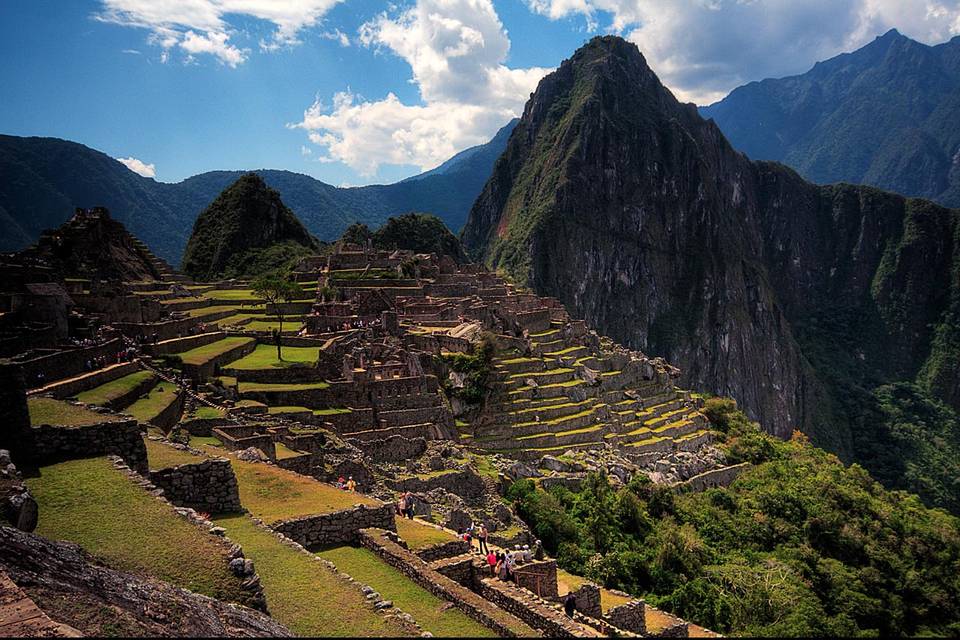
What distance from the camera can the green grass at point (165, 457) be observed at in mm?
9531

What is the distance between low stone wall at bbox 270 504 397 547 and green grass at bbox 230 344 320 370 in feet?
56.9

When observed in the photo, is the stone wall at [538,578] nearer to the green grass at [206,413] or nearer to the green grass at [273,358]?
the green grass at [206,413]

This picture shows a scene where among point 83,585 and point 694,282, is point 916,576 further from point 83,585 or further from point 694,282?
point 694,282

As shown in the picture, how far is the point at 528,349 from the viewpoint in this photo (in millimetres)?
38281

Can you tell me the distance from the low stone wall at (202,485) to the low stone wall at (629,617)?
24.5 ft

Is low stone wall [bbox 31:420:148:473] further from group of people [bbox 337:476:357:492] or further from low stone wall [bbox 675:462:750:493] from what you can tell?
low stone wall [bbox 675:462:750:493]

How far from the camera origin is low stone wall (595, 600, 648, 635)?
13.1 metres

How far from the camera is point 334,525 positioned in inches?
389

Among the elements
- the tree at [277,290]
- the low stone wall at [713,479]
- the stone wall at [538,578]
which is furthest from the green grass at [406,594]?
the low stone wall at [713,479]

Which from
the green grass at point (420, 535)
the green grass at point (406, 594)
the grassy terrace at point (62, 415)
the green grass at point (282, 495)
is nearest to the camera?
A: the green grass at point (406, 594)

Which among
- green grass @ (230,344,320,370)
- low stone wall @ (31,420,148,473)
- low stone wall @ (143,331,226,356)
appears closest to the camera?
low stone wall @ (31,420,148,473)

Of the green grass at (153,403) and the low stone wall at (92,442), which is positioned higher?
the low stone wall at (92,442)

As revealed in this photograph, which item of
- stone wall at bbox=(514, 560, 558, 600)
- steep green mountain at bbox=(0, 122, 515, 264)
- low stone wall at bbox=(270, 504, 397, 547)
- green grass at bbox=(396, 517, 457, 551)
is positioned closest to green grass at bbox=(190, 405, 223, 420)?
green grass at bbox=(396, 517, 457, 551)

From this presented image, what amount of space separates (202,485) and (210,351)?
20.3m
